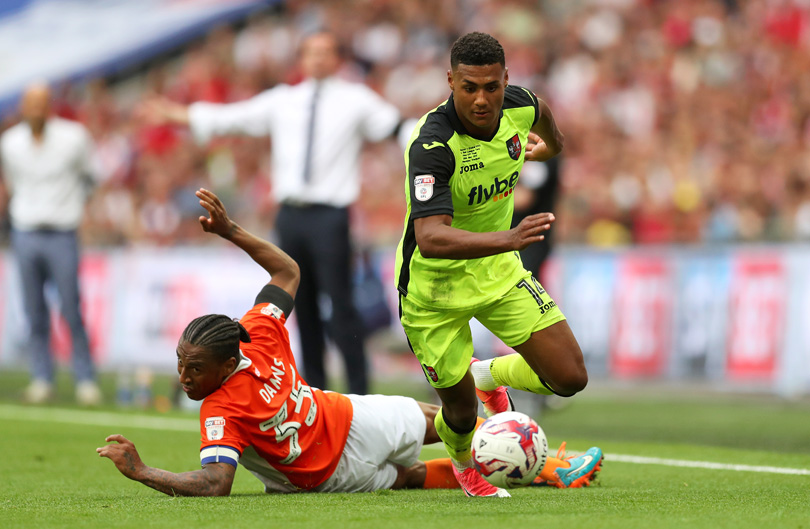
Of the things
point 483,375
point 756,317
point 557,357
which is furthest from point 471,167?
point 756,317

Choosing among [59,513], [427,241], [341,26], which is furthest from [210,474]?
[341,26]

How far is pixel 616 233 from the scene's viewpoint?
1467 cm

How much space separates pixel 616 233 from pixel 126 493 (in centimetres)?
971

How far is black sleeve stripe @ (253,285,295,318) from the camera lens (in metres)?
6.13

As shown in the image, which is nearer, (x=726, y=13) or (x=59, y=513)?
(x=59, y=513)

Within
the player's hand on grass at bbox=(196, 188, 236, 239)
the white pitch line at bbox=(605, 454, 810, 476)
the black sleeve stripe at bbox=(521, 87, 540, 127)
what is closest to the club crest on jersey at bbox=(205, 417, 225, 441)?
the player's hand on grass at bbox=(196, 188, 236, 239)

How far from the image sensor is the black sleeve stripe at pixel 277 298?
6.13 meters

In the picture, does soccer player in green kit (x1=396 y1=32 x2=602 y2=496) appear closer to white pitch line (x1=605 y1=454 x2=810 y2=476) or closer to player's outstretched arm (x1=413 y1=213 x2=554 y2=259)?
player's outstretched arm (x1=413 y1=213 x2=554 y2=259)

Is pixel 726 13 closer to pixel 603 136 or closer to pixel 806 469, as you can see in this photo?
pixel 603 136

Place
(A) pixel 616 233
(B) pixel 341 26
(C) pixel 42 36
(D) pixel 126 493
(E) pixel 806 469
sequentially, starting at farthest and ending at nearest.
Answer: (C) pixel 42 36 < (B) pixel 341 26 < (A) pixel 616 233 < (E) pixel 806 469 < (D) pixel 126 493

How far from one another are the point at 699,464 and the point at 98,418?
536cm

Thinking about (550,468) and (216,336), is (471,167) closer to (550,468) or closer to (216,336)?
(216,336)

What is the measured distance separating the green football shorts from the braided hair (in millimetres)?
1009

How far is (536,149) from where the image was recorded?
6.22 metres
